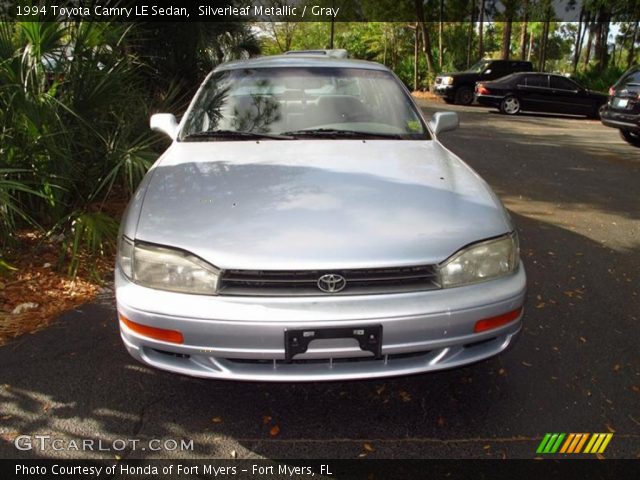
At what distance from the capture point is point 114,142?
17.3 ft

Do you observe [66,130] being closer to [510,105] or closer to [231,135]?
[231,135]

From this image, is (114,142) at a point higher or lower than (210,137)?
lower

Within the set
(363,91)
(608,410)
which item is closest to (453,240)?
(608,410)

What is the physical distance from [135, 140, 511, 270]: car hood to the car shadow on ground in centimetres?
80

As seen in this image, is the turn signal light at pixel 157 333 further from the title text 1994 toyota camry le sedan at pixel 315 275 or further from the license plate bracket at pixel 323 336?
the license plate bracket at pixel 323 336

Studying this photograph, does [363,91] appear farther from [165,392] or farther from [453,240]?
[165,392]

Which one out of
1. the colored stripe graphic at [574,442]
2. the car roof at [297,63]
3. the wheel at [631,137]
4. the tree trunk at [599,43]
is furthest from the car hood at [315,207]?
the tree trunk at [599,43]

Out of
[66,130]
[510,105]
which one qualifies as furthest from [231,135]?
[510,105]

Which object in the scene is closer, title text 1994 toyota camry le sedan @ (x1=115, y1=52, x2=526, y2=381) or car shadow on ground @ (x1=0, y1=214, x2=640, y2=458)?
title text 1994 toyota camry le sedan @ (x1=115, y1=52, x2=526, y2=381)

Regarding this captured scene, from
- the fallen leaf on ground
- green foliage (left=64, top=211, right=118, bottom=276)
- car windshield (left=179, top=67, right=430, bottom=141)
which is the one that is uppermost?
car windshield (left=179, top=67, right=430, bottom=141)

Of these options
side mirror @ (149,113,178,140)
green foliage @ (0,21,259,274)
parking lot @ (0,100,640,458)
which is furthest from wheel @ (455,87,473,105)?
side mirror @ (149,113,178,140)

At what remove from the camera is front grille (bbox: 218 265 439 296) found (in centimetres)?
227

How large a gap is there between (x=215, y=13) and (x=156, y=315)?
7.16 m

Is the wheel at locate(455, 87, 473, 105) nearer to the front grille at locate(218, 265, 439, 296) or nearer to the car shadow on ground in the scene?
the car shadow on ground
